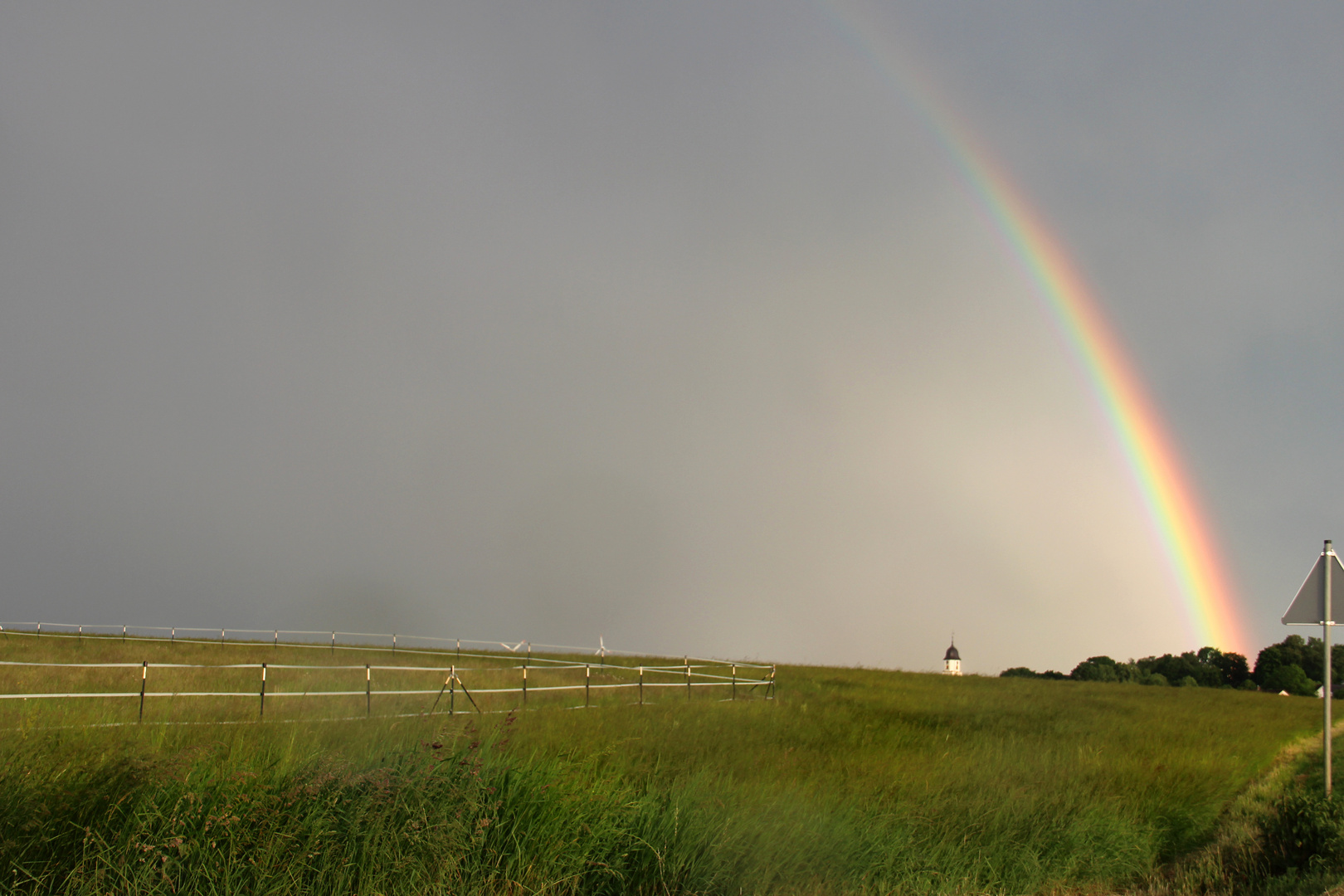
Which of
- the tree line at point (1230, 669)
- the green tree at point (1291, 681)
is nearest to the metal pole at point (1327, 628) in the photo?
the tree line at point (1230, 669)

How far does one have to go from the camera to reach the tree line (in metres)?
127

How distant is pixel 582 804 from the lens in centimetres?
932

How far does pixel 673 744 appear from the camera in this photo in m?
16.8

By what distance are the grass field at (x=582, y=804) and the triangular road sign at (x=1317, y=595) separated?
384cm

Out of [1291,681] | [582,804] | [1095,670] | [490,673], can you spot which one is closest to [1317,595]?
[582,804]

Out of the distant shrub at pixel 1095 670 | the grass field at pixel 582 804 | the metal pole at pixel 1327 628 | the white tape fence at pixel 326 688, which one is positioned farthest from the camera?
the distant shrub at pixel 1095 670

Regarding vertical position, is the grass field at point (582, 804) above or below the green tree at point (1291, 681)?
above

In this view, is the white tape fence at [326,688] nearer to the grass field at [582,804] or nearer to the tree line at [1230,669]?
the grass field at [582,804]

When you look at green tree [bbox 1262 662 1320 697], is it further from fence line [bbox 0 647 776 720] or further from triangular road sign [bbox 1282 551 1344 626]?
triangular road sign [bbox 1282 551 1344 626]

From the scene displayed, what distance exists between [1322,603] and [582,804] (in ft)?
44.4

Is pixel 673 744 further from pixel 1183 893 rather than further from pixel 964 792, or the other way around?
pixel 1183 893

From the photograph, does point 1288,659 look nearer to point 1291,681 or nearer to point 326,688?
point 1291,681

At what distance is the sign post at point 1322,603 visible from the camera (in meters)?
15.4

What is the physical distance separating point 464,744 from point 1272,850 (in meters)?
11.1
